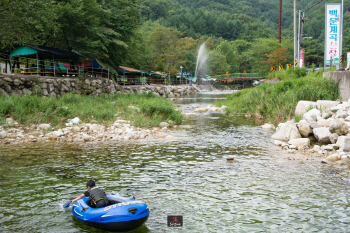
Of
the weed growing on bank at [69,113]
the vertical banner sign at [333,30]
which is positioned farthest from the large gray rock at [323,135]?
the vertical banner sign at [333,30]

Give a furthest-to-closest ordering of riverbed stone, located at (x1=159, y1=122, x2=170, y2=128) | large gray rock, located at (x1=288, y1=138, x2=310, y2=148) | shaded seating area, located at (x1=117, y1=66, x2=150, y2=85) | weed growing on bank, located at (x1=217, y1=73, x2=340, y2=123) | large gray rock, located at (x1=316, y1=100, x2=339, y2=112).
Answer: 1. shaded seating area, located at (x1=117, y1=66, x2=150, y2=85)
2. weed growing on bank, located at (x1=217, y1=73, x2=340, y2=123)
3. riverbed stone, located at (x1=159, y1=122, x2=170, y2=128)
4. large gray rock, located at (x1=316, y1=100, x2=339, y2=112)
5. large gray rock, located at (x1=288, y1=138, x2=310, y2=148)

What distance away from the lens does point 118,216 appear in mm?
5082

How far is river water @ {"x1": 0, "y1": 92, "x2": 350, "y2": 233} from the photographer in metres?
5.54

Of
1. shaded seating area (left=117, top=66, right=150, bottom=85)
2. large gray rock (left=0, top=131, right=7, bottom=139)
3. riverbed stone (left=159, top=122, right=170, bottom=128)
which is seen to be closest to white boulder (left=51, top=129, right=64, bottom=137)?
large gray rock (left=0, top=131, right=7, bottom=139)

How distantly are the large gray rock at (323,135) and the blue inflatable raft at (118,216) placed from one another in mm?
8499

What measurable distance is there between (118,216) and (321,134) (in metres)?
9.02

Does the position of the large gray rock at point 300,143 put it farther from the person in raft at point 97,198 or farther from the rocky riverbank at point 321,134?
the person in raft at point 97,198

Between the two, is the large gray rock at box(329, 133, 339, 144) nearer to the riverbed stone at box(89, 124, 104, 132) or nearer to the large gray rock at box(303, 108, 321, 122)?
the large gray rock at box(303, 108, 321, 122)

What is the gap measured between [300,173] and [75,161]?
634cm

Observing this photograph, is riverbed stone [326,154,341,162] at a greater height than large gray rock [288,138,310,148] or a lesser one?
lesser

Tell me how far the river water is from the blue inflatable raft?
0.27m

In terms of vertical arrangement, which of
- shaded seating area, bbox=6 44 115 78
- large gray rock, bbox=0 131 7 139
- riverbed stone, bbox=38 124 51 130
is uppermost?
shaded seating area, bbox=6 44 115 78

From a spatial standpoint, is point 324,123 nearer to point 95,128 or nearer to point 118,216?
point 95,128

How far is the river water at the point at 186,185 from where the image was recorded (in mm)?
5543
